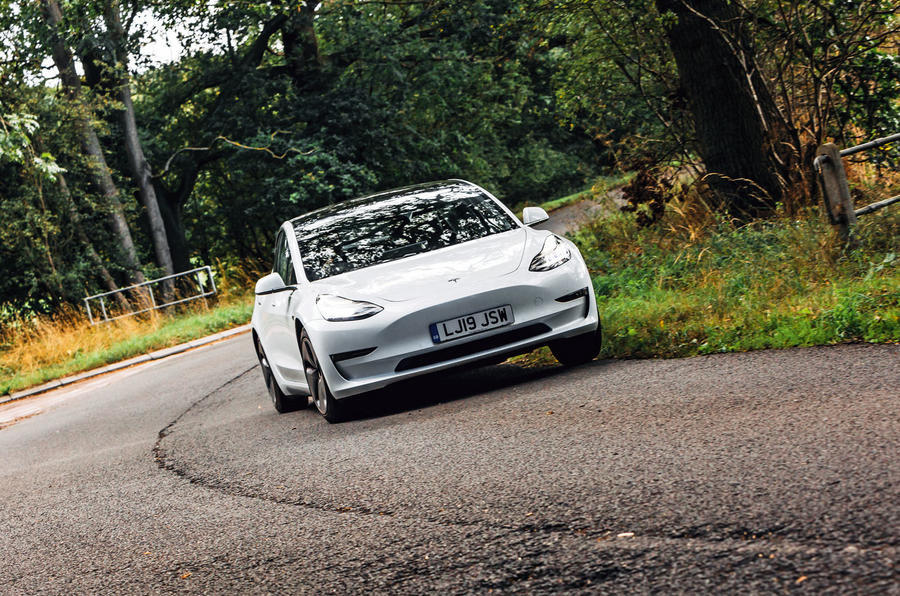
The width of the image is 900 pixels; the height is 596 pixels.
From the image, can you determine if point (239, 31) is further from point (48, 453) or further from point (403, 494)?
point (403, 494)

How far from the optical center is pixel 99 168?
29.4m

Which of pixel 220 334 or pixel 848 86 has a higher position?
pixel 848 86

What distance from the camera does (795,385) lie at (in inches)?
230

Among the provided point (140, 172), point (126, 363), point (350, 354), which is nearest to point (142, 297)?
point (140, 172)

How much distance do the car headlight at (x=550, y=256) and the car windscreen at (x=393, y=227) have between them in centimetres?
67

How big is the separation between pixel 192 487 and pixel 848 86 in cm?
1014

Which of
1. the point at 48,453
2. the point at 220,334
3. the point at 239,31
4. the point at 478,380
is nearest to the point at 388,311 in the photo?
the point at 478,380

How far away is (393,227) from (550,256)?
1.50 meters

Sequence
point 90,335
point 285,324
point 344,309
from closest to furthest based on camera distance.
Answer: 1. point 344,309
2. point 285,324
3. point 90,335

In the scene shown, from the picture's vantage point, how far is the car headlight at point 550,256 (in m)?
7.59

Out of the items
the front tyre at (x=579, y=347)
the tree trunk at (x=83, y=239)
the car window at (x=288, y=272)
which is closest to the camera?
the front tyre at (x=579, y=347)

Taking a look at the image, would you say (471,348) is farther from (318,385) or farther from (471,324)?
(318,385)

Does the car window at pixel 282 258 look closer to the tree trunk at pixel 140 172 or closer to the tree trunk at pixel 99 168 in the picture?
the tree trunk at pixel 99 168

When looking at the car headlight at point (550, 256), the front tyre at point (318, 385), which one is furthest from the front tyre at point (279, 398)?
the car headlight at point (550, 256)
